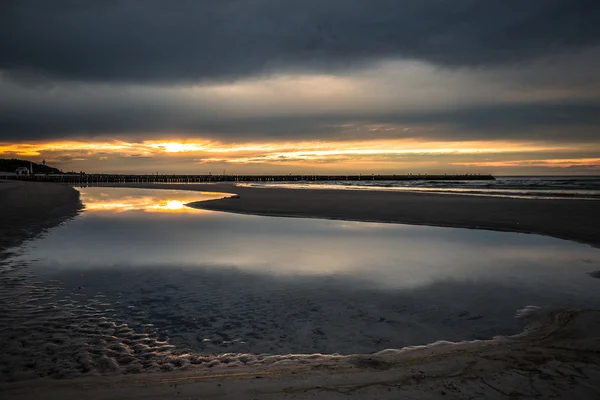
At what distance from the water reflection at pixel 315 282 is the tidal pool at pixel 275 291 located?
34 mm

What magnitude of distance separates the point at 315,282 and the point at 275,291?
1.19 m

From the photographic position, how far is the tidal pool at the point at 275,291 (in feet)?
19.6

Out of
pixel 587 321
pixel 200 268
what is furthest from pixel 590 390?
pixel 200 268

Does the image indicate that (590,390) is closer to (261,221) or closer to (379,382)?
(379,382)

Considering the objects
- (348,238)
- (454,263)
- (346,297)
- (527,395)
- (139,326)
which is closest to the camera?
(527,395)

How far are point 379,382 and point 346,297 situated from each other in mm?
3731

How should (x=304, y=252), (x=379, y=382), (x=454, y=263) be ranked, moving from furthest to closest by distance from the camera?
(x=304, y=252) → (x=454, y=263) → (x=379, y=382)

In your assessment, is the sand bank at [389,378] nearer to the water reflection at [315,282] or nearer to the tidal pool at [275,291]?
the tidal pool at [275,291]

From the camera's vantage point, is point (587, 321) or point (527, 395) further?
point (587, 321)

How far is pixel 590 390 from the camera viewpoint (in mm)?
4301

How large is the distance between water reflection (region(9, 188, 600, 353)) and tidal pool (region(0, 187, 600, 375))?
0.03m

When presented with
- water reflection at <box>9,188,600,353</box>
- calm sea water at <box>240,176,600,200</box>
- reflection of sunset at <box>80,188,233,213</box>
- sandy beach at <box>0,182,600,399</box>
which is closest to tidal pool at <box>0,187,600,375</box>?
water reflection at <box>9,188,600,353</box>

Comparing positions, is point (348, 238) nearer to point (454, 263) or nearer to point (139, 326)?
point (454, 263)

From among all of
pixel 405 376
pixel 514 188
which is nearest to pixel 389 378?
pixel 405 376
